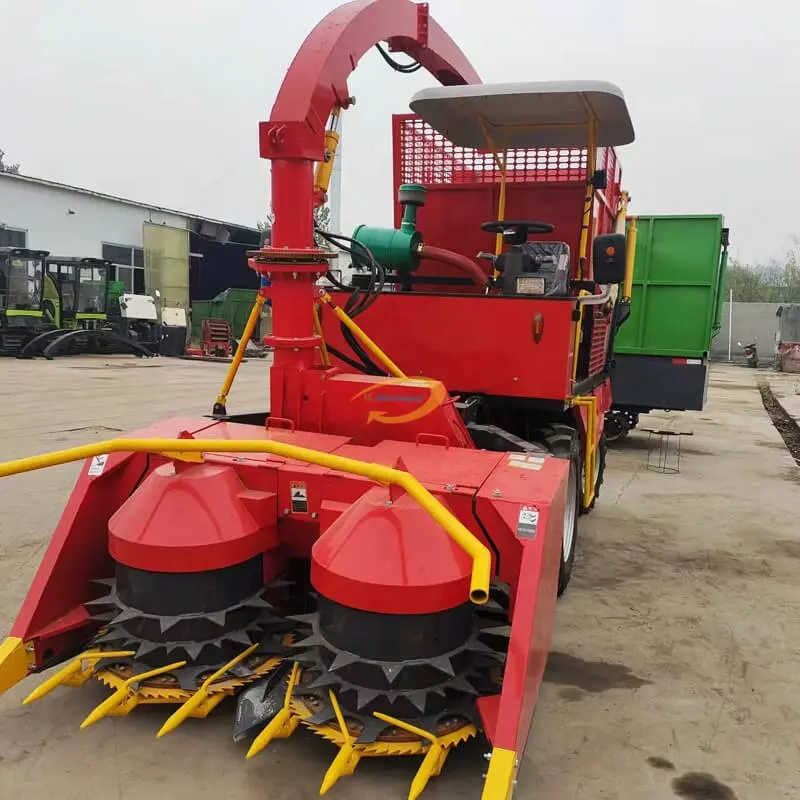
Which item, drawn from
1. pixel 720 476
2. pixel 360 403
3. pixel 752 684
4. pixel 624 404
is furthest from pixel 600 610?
pixel 624 404

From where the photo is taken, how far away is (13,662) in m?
2.67

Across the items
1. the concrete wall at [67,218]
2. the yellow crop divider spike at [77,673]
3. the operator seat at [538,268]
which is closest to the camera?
the yellow crop divider spike at [77,673]

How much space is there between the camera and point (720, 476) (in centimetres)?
759

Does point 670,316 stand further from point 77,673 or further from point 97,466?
point 77,673

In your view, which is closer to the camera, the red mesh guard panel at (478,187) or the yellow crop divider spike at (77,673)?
the yellow crop divider spike at (77,673)

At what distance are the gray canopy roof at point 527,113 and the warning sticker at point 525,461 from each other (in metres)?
2.04

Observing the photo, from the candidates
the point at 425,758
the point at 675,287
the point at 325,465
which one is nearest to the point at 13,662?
the point at 325,465

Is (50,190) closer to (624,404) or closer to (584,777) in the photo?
(624,404)

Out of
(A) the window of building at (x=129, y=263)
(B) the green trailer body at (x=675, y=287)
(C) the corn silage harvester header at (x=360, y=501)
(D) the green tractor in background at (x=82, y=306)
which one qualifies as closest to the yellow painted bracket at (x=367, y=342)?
(C) the corn silage harvester header at (x=360, y=501)

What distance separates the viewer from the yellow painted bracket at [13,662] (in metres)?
2.64

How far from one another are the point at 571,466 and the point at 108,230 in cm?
2372

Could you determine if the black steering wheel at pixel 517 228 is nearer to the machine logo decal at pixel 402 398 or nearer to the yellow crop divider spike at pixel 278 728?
the machine logo decal at pixel 402 398

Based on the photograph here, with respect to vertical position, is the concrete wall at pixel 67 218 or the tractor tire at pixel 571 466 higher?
the concrete wall at pixel 67 218

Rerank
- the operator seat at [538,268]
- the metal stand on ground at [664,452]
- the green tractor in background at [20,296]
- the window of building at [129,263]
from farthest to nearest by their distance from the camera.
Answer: the window of building at [129,263] → the green tractor in background at [20,296] → the metal stand on ground at [664,452] → the operator seat at [538,268]
